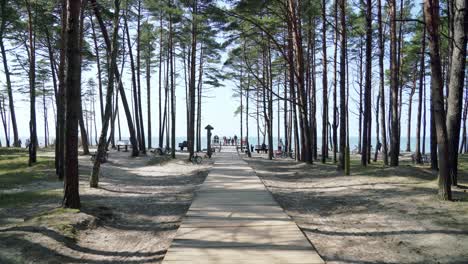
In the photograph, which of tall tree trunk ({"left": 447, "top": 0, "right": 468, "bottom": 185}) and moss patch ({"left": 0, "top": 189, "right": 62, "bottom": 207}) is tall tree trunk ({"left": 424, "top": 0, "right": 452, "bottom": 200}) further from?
moss patch ({"left": 0, "top": 189, "right": 62, "bottom": 207})

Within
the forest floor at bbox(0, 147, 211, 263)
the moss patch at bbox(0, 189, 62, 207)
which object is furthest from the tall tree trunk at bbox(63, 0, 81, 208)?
the moss patch at bbox(0, 189, 62, 207)

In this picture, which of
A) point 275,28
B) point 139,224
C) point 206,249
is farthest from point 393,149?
point 206,249

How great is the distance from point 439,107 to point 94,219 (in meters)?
7.37

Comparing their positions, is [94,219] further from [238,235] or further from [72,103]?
[238,235]

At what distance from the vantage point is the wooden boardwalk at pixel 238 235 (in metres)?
5.36

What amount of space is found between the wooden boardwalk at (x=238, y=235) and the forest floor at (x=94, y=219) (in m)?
0.40

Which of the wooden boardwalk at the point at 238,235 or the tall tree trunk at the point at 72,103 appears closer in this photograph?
the wooden boardwalk at the point at 238,235

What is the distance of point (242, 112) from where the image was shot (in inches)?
1699

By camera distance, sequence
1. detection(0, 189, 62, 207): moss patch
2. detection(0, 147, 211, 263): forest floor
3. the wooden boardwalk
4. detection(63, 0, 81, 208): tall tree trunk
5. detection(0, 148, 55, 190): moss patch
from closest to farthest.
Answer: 1. the wooden boardwalk
2. detection(0, 147, 211, 263): forest floor
3. detection(63, 0, 81, 208): tall tree trunk
4. detection(0, 189, 62, 207): moss patch
5. detection(0, 148, 55, 190): moss patch

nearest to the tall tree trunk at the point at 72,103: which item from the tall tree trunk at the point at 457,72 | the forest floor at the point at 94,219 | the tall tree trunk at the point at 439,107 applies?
the forest floor at the point at 94,219

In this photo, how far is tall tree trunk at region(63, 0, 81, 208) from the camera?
26.8ft

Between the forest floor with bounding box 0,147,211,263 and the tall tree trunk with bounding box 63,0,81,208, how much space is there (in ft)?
1.39

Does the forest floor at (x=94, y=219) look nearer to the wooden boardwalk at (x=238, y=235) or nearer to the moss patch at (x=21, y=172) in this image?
the moss patch at (x=21, y=172)

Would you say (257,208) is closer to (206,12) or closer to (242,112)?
(206,12)
